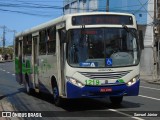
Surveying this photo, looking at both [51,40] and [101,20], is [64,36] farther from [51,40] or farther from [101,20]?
[51,40]

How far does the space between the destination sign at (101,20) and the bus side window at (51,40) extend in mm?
1688

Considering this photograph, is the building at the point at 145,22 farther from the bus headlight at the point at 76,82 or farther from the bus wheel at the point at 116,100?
the bus headlight at the point at 76,82

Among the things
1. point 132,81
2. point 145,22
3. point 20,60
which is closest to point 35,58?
point 20,60

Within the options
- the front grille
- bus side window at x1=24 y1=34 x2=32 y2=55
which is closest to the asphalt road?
the front grille

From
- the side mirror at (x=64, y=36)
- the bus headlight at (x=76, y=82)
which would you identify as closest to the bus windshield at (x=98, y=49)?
the side mirror at (x=64, y=36)

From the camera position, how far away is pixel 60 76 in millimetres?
14648

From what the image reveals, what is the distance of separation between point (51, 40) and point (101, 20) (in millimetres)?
2439

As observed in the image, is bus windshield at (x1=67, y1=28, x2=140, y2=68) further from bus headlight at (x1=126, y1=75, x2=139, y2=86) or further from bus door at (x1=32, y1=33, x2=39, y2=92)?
bus door at (x1=32, y1=33, x2=39, y2=92)

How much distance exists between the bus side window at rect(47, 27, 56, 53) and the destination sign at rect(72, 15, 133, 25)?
1688mm

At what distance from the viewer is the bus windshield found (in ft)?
45.3

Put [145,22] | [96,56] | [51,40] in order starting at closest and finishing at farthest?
[96,56]
[51,40]
[145,22]

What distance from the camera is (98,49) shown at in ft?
45.6

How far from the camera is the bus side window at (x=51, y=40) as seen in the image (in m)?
15.5

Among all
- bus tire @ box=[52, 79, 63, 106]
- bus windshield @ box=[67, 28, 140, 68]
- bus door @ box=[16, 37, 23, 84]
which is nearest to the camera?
bus windshield @ box=[67, 28, 140, 68]
